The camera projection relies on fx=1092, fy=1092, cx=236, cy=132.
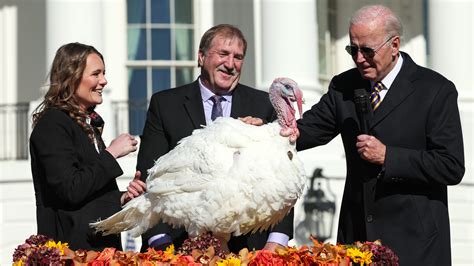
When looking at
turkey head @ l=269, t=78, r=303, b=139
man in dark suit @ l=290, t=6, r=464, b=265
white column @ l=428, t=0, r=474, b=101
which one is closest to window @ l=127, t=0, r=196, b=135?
white column @ l=428, t=0, r=474, b=101

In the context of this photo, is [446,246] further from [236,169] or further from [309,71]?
[309,71]

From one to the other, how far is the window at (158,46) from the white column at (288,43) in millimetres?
2774

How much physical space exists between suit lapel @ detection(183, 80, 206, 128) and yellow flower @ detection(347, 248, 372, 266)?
1.72 meters

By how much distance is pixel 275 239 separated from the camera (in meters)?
6.41

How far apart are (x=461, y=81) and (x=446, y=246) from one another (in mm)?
9005

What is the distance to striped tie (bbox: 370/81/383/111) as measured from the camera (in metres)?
6.17

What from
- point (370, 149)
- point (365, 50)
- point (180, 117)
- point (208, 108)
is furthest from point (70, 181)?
point (365, 50)

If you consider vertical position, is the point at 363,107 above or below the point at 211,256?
above

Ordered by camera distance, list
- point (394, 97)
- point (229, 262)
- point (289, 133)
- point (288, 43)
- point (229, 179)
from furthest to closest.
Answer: point (288, 43), point (394, 97), point (289, 133), point (229, 179), point (229, 262)

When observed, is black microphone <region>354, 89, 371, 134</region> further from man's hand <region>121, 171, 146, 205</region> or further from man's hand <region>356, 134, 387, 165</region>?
man's hand <region>121, 171, 146, 205</region>

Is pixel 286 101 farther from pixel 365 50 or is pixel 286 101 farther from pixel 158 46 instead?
pixel 158 46

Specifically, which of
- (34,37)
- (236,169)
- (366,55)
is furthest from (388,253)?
(34,37)

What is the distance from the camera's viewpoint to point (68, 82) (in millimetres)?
6172

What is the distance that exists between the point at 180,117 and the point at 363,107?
1218mm
